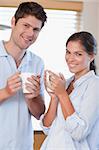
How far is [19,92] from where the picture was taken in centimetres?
123

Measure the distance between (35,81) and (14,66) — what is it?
0.57 ft

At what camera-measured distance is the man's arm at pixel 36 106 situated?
1.21m

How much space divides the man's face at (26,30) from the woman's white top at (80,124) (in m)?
0.30

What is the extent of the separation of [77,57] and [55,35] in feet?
3.53

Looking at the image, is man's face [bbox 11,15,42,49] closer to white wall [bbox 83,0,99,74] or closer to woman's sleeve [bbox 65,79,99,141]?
woman's sleeve [bbox 65,79,99,141]

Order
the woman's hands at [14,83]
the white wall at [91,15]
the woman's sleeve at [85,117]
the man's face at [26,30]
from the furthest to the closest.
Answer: the white wall at [91,15] → the man's face at [26,30] → the woman's hands at [14,83] → the woman's sleeve at [85,117]

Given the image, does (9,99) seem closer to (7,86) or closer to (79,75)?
(7,86)

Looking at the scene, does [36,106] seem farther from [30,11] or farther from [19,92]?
[30,11]

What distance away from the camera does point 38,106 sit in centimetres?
124

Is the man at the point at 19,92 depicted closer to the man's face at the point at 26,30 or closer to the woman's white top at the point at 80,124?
the man's face at the point at 26,30

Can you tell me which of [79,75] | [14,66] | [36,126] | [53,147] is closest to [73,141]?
[53,147]

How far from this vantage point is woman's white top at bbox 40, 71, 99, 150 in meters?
0.97

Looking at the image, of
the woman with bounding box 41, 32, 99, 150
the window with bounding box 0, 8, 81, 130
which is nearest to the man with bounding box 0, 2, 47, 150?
the woman with bounding box 41, 32, 99, 150

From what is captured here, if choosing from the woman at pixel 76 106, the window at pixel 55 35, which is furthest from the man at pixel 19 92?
the window at pixel 55 35
